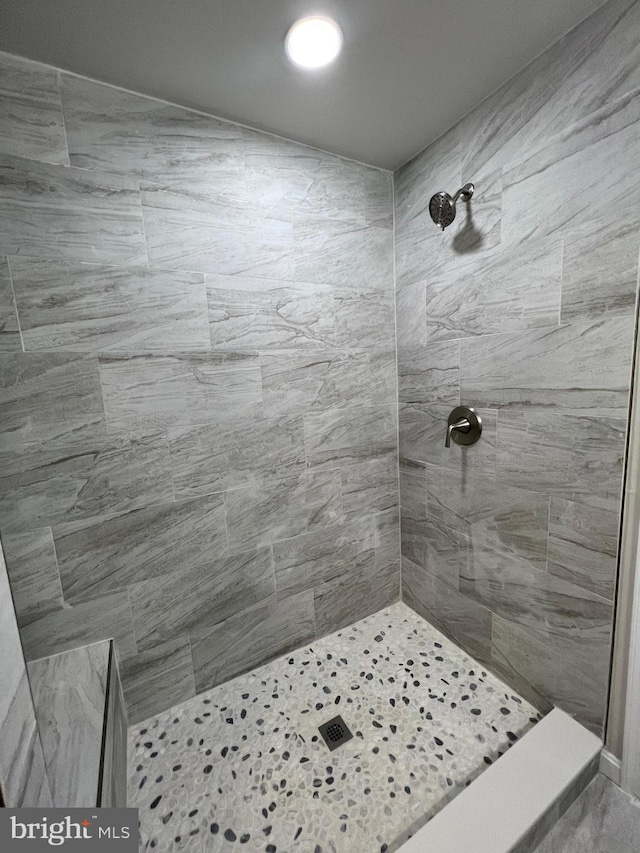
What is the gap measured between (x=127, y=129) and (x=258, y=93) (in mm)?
427

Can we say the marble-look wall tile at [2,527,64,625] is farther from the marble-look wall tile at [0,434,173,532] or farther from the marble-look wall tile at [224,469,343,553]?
the marble-look wall tile at [224,469,343,553]

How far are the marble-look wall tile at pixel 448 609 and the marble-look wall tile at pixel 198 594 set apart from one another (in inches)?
28.9

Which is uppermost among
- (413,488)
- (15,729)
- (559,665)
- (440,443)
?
(440,443)

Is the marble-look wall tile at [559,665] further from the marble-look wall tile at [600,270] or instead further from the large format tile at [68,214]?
the large format tile at [68,214]

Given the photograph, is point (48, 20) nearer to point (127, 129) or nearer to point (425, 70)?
point (127, 129)

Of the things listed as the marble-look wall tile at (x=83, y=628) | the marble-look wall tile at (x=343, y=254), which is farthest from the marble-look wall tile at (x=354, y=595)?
the marble-look wall tile at (x=343, y=254)

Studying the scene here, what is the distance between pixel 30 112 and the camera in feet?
3.23

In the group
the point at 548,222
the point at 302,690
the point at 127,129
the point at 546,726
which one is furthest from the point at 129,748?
the point at 548,222

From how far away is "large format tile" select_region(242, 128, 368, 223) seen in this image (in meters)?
1.29

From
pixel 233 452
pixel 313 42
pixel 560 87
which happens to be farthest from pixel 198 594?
pixel 560 87

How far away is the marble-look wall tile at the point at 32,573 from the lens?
105 cm

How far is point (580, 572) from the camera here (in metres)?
1.10

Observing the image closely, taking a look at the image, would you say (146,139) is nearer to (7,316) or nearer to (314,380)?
(7,316)

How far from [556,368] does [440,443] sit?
0.54m
